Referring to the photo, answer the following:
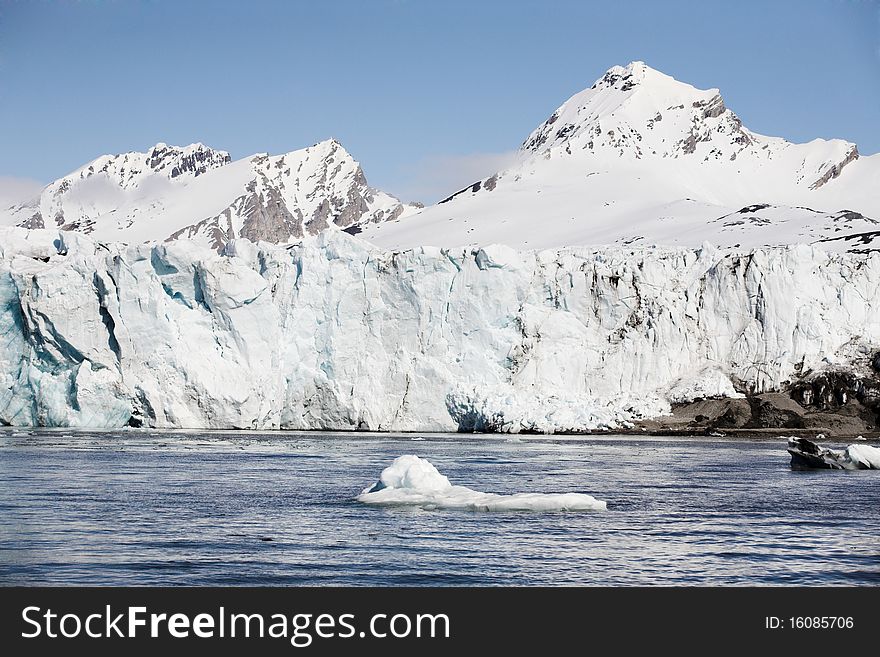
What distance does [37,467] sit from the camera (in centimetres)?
2948

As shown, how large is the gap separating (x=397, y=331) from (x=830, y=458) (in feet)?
77.2

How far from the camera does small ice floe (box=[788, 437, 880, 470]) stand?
110 feet

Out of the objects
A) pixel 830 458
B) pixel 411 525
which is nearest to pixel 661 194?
pixel 830 458

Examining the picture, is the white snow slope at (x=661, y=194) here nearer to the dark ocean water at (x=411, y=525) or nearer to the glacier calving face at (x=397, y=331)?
the glacier calving face at (x=397, y=331)

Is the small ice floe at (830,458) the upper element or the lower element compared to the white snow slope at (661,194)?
lower

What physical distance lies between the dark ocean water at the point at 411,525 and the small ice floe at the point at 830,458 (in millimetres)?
916

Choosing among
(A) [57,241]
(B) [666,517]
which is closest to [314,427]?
(A) [57,241]

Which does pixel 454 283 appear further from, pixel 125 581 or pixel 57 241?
pixel 125 581

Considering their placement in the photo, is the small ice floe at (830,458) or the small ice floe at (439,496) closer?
the small ice floe at (439,496)

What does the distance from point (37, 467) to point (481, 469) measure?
12140 mm

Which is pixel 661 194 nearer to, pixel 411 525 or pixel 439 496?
pixel 439 496

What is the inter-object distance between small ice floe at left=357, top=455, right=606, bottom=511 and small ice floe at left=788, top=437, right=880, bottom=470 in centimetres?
1333

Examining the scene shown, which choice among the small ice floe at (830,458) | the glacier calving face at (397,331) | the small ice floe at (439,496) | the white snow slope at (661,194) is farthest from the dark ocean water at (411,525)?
the white snow slope at (661,194)

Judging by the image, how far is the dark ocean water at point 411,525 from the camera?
49.6 feet
